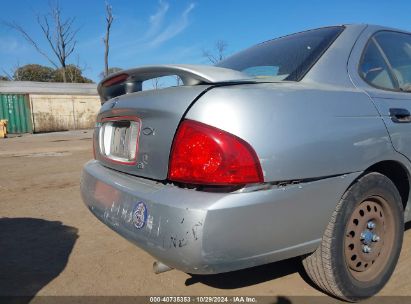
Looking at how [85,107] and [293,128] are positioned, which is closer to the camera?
[293,128]

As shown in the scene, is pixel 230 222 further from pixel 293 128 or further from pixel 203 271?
pixel 293 128

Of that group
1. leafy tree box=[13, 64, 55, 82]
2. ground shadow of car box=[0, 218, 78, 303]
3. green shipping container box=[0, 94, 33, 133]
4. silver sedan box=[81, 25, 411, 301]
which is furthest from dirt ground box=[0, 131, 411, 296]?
leafy tree box=[13, 64, 55, 82]

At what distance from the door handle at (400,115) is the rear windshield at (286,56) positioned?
1.83 feet

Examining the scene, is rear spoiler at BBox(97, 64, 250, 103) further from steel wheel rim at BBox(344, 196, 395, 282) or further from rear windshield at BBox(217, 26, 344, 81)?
steel wheel rim at BBox(344, 196, 395, 282)

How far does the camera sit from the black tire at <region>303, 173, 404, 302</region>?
6.49 feet

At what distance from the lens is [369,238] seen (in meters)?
2.21

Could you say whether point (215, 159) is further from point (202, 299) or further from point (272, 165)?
point (202, 299)

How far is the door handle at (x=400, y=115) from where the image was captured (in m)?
2.25

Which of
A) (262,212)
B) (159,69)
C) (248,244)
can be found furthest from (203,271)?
(159,69)

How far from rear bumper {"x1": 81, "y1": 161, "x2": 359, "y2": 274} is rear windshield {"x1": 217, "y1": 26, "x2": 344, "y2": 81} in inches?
27.4

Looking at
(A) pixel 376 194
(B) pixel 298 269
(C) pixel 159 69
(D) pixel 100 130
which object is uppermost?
(C) pixel 159 69

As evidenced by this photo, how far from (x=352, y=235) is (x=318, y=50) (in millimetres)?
1079

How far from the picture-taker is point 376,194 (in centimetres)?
215

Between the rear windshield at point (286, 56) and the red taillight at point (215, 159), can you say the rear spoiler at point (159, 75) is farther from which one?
the rear windshield at point (286, 56)
